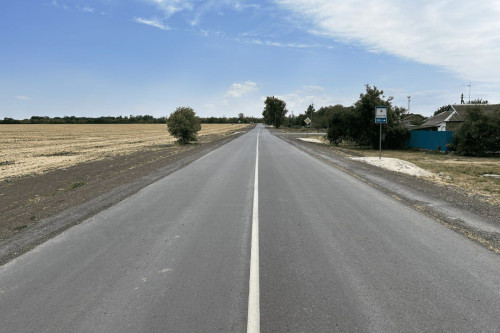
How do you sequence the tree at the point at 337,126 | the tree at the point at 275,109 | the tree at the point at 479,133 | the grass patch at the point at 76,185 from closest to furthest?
the grass patch at the point at 76,185 < the tree at the point at 479,133 < the tree at the point at 337,126 < the tree at the point at 275,109

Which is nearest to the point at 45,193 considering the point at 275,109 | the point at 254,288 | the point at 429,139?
the point at 254,288

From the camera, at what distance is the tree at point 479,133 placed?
929 inches

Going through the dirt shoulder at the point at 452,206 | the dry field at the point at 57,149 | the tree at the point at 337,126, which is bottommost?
the dirt shoulder at the point at 452,206

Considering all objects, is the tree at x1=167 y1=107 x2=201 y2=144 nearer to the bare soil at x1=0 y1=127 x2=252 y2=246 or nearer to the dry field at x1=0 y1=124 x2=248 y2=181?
the dry field at x1=0 y1=124 x2=248 y2=181

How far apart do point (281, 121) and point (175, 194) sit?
131m

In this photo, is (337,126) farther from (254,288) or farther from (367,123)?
(254,288)

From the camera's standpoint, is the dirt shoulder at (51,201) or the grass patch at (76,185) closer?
the dirt shoulder at (51,201)

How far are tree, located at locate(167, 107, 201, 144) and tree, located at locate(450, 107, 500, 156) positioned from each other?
79.1 ft

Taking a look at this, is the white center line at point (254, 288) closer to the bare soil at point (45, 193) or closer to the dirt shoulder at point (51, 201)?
the dirt shoulder at point (51, 201)

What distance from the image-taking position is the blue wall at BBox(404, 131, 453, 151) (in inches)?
1042

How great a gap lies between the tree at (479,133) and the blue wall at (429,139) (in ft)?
5.40

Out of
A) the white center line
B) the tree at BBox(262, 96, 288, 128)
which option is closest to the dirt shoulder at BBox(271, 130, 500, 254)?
the white center line

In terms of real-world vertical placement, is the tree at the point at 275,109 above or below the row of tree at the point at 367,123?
above

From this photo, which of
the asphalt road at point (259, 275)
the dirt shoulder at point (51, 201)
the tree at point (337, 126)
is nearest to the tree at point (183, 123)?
the tree at point (337, 126)
